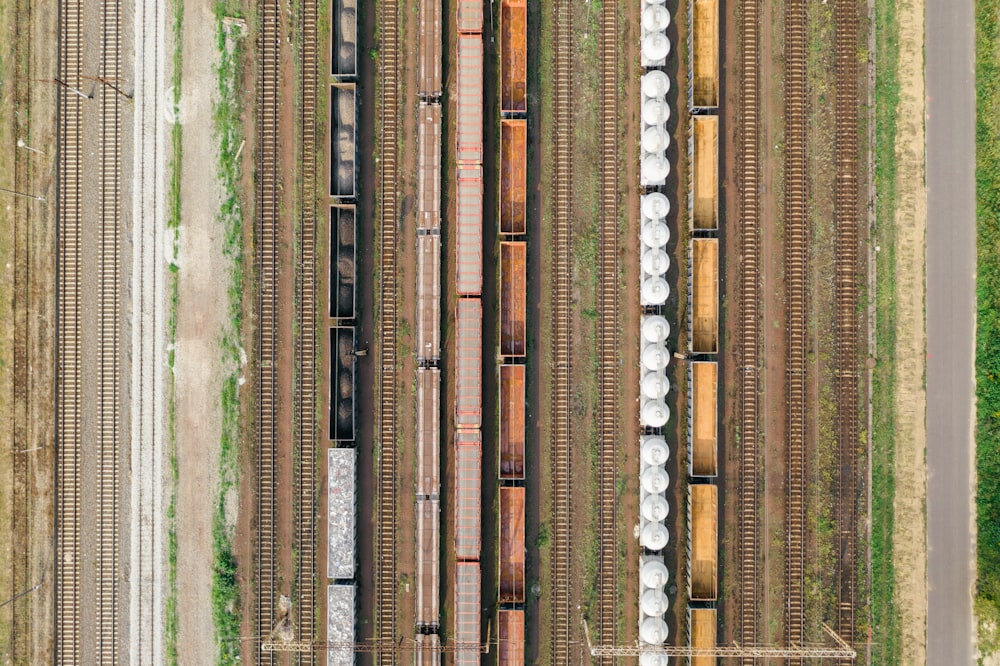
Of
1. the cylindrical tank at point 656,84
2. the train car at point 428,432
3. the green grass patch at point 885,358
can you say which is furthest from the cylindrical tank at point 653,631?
the cylindrical tank at point 656,84

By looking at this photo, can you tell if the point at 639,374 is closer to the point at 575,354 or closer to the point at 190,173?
the point at 575,354

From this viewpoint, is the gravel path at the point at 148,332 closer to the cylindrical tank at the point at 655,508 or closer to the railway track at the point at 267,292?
the railway track at the point at 267,292

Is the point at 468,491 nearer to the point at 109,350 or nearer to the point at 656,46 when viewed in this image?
the point at 109,350

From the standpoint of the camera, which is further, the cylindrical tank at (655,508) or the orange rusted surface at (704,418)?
the orange rusted surface at (704,418)

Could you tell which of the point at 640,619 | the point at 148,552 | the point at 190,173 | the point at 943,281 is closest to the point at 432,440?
the point at 640,619

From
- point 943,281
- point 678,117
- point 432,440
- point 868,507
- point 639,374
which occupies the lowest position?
point 868,507

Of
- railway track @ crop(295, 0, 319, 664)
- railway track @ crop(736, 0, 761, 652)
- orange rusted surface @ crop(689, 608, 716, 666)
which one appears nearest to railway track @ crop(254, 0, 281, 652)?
railway track @ crop(295, 0, 319, 664)
